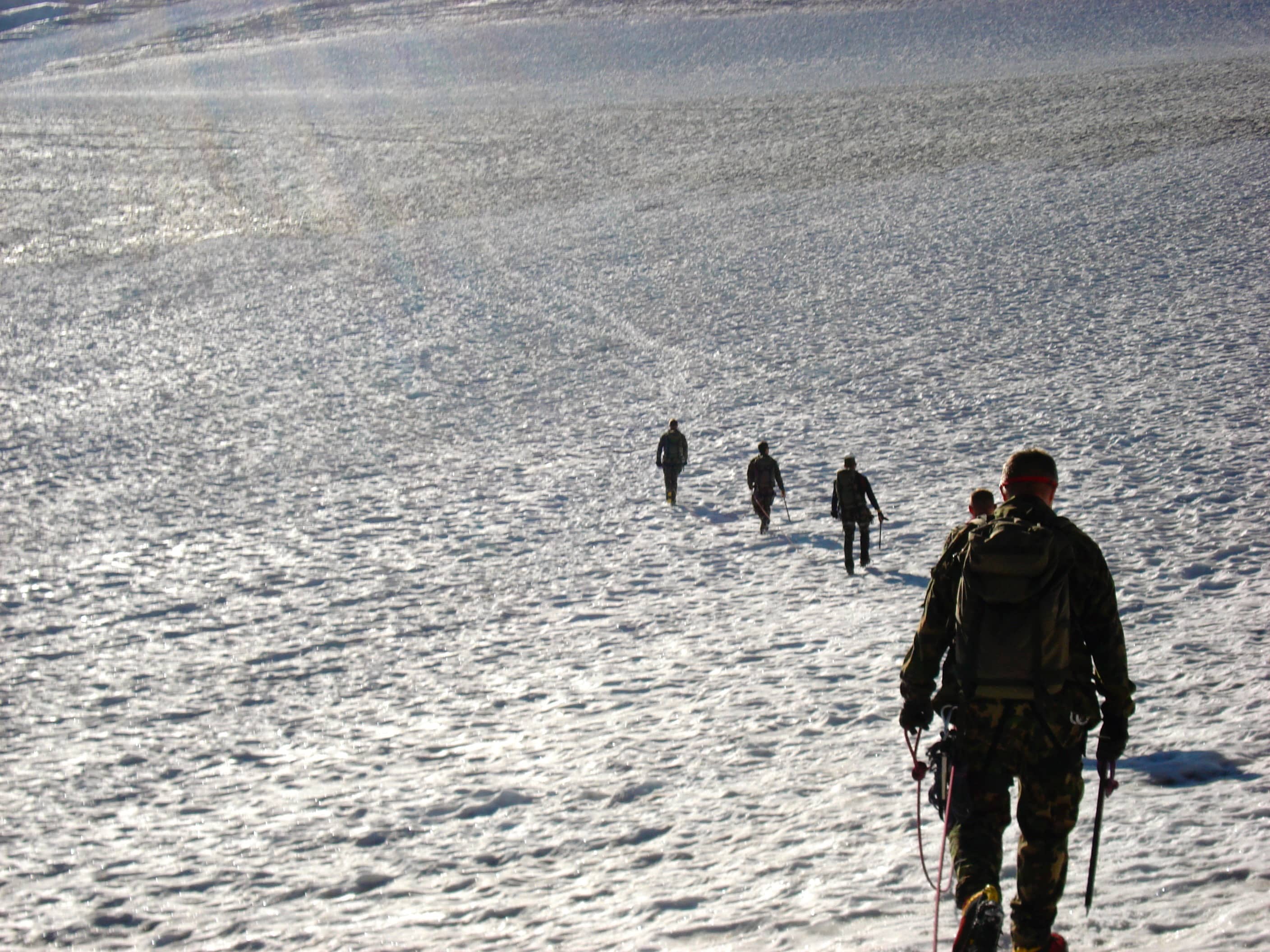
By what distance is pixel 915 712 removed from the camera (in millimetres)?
3662

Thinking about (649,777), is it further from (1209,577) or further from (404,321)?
(404,321)

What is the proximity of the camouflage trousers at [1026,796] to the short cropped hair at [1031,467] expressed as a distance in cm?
67

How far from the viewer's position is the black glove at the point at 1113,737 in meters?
3.47

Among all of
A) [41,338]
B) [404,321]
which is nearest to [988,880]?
[404,321]

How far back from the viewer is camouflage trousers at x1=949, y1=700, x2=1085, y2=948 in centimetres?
346

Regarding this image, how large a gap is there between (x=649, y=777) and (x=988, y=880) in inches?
129

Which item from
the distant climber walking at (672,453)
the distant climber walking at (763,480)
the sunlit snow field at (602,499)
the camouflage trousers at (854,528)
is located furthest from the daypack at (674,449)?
the camouflage trousers at (854,528)

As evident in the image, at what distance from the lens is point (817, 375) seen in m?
20.1

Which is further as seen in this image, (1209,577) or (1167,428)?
(1167,428)

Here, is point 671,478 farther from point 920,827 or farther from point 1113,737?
point 1113,737

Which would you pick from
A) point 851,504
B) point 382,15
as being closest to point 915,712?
point 851,504

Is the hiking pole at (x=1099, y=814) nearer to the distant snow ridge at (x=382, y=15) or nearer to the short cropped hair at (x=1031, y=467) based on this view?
the short cropped hair at (x=1031, y=467)

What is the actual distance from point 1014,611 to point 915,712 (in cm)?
46

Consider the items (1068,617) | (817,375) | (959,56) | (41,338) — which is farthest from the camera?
(959,56)
